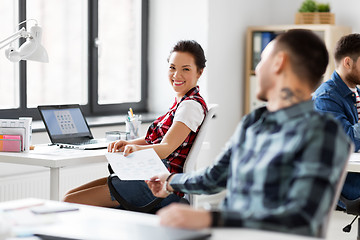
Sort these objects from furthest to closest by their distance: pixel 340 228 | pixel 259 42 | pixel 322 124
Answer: pixel 259 42
pixel 340 228
pixel 322 124

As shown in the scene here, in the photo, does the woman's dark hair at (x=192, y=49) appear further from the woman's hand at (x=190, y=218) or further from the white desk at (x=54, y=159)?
the woman's hand at (x=190, y=218)

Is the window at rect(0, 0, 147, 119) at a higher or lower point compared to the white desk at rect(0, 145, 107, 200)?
higher

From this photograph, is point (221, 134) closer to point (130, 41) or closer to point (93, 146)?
point (130, 41)

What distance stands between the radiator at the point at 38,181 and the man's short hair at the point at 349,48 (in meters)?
1.86

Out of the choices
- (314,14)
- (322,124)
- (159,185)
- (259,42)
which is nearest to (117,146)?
(159,185)

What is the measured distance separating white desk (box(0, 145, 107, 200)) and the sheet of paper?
0.48 ft

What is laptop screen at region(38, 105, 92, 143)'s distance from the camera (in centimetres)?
316

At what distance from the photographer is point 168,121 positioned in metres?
2.99

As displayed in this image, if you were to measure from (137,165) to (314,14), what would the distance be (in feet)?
9.77

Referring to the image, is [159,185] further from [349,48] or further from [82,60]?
Result: [82,60]

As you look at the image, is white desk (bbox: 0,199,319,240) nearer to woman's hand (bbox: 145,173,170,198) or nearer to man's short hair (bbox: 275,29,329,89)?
woman's hand (bbox: 145,173,170,198)

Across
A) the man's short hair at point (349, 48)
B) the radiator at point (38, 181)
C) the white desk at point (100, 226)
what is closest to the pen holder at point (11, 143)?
the radiator at point (38, 181)

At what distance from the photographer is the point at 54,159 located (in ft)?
8.93

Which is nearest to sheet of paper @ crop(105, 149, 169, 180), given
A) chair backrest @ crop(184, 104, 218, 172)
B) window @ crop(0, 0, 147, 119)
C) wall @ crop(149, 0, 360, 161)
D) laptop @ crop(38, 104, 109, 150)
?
chair backrest @ crop(184, 104, 218, 172)
